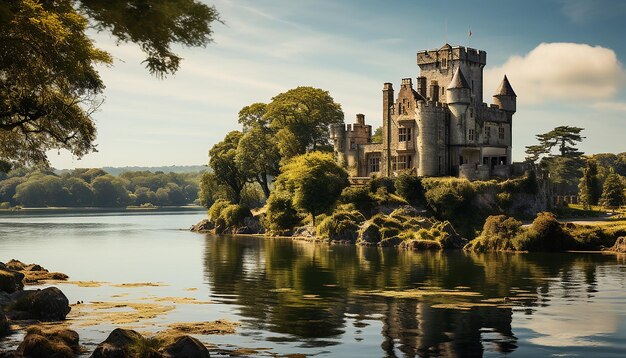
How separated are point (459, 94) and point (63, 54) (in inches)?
2843

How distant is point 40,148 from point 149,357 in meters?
21.8

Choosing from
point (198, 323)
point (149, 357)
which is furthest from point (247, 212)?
point (149, 357)

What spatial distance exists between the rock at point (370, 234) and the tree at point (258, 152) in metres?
31.4

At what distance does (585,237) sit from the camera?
2820 inches

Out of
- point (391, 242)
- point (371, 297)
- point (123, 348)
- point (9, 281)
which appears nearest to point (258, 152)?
point (391, 242)

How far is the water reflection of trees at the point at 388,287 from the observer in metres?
28.0

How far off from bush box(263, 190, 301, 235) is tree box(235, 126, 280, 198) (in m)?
11.6

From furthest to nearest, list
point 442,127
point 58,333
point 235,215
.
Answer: point 235,215 < point 442,127 < point 58,333

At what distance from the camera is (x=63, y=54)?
3153 cm

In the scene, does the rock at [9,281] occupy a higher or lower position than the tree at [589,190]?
lower

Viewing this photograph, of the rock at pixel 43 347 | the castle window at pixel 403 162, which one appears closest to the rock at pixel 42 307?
the rock at pixel 43 347

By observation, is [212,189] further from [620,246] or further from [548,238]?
[620,246]

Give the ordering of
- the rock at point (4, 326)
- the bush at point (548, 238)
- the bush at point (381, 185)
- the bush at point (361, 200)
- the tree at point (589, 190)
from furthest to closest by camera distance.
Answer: the tree at point (589, 190)
the bush at point (381, 185)
the bush at point (361, 200)
the bush at point (548, 238)
the rock at point (4, 326)

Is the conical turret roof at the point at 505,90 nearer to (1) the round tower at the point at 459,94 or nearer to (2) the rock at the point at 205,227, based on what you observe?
(1) the round tower at the point at 459,94
